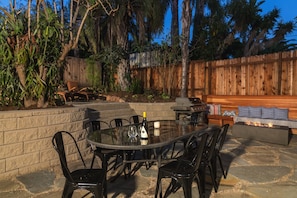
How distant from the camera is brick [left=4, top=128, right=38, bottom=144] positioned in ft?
9.78

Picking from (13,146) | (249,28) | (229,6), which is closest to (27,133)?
(13,146)

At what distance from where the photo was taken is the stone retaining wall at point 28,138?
2967mm

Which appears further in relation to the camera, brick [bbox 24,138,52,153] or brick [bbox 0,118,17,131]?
brick [bbox 24,138,52,153]

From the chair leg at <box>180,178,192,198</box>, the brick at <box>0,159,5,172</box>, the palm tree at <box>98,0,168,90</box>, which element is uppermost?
the palm tree at <box>98,0,168,90</box>

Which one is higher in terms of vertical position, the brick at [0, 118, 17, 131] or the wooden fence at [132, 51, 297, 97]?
the wooden fence at [132, 51, 297, 97]

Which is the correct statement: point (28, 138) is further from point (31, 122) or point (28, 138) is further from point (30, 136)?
point (31, 122)

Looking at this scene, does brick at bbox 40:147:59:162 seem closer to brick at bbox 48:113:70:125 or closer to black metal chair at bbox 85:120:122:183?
brick at bbox 48:113:70:125

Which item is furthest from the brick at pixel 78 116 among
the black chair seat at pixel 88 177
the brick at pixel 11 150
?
the black chair seat at pixel 88 177

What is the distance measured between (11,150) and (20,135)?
216mm

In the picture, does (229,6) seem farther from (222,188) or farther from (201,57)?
(222,188)

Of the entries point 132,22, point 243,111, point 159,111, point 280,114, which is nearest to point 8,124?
point 159,111

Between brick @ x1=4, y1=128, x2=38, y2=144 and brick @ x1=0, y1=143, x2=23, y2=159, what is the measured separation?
54mm

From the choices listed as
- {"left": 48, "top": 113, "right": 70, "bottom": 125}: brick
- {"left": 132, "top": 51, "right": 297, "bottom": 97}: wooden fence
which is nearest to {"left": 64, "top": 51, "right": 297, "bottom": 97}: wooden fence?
{"left": 132, "top": 51, "right": 297, "bottom": 97}: wooden fence

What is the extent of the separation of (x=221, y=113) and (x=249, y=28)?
15.5 ft
